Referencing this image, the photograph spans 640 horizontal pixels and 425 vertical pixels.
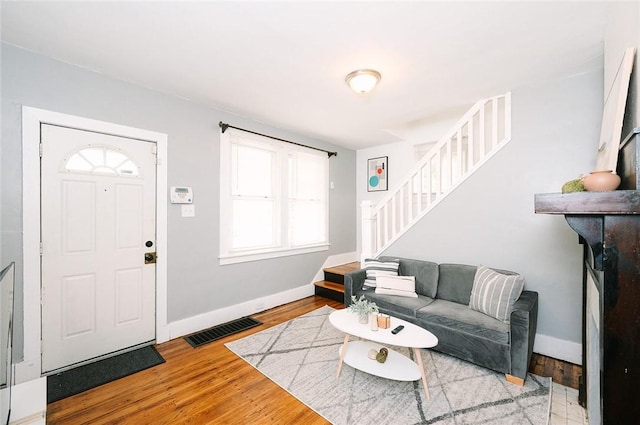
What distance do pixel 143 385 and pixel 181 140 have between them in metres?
2.42

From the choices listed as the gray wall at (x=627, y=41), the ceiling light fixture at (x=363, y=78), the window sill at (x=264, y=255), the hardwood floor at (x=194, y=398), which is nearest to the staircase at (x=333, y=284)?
the window sill at (x=264, y=255)

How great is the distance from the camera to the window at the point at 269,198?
359 cm

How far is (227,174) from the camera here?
354 cm

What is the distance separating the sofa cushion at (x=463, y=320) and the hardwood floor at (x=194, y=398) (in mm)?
629

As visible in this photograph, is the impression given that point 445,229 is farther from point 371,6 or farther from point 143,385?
point 143,385

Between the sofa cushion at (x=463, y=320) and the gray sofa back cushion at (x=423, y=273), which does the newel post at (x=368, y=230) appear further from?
the sofa cushion at (x=463, y=320)

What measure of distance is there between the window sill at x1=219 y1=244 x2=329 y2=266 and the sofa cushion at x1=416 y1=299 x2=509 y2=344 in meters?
2.18

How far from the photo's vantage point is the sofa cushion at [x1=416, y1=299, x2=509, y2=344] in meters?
2.33

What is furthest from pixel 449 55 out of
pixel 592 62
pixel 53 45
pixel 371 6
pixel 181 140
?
pixel 53 45

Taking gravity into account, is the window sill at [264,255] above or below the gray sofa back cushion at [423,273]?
above

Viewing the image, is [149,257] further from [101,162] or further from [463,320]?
[463,320]

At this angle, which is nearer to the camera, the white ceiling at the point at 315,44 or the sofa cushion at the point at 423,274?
the white ceiling at the point at 315,44

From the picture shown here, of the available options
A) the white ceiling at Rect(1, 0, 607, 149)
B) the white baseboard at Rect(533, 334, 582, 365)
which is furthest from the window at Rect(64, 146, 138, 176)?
the white baseboard at Rect(533, 334, 582, 365)

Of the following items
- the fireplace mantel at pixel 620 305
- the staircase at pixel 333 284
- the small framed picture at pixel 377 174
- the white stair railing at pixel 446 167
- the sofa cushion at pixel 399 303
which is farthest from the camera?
the small framed picture at pixel 377 174
